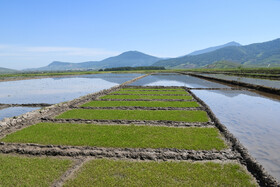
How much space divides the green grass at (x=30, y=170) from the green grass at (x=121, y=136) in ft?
6.79

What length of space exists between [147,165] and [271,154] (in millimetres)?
7841

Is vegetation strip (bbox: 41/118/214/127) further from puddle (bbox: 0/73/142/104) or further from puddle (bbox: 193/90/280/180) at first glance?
puddle (bbox: 0/73/142/104)

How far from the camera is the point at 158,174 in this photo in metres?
8.30

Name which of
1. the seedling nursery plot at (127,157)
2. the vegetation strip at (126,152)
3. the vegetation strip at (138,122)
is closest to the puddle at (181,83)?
the vegetation strip at (138,122)

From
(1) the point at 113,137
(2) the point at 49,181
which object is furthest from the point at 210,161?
(2) the point at 49,181

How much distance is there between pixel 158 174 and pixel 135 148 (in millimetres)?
2843

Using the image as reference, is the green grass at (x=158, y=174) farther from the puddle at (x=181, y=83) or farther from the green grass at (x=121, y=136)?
the puddle at (x=181, y=83)

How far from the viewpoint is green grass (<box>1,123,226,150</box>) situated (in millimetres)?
11352

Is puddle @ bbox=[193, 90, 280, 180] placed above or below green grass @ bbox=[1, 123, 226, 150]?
below

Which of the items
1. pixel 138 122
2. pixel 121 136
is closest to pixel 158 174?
pixel 121 136

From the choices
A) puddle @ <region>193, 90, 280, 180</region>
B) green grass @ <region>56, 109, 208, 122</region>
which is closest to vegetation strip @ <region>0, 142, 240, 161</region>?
puddle @ <region>193, 90, 280, 180</region>

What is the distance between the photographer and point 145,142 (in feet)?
38.2

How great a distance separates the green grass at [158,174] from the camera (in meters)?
7.68

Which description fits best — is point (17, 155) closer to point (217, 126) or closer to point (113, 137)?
point (113, 137)
